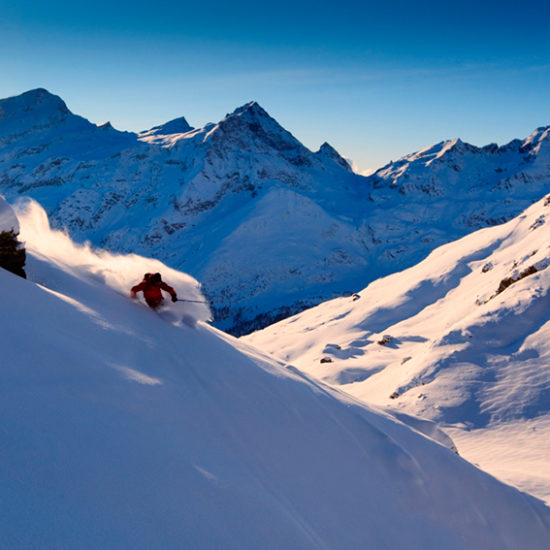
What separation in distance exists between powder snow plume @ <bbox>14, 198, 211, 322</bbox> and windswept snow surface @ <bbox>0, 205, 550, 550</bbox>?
0.08 meters

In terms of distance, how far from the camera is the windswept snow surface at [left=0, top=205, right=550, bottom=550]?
318 centimetres

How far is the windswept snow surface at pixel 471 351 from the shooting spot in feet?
49.4

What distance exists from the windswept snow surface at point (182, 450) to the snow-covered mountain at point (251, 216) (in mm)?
95809

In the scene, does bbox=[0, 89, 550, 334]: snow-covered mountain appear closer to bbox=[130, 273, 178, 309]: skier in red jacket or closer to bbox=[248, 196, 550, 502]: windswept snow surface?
bbox=[248, 196, 550, 502]: windswept snow surface

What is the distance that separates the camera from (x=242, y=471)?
4.83m

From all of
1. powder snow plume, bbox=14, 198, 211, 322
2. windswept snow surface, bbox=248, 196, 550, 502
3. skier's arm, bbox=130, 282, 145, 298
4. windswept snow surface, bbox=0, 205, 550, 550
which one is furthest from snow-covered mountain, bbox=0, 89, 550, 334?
windswept snow surface, bbox=0, 205, 550, 550

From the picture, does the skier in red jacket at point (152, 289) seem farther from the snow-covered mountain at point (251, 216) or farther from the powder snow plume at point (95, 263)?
the snow-covered mountain at point (251, 216)

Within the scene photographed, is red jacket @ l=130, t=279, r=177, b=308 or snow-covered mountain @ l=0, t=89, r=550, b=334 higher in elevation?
snow-covered mountain @ l=0, t=89, r=550, b=334

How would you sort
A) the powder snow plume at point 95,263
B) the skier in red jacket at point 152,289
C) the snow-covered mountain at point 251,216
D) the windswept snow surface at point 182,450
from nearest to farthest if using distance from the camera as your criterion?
1. the windswept snow surface at point 182,450
2. the skier in red jacket at point 152,289
3. the powder snow plume at point 95,263
4. the snow-covered mountain at point 251,216

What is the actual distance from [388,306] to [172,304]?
1237 inches

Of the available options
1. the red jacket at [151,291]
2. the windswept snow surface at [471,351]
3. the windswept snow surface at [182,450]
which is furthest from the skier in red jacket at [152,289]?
the windswept snow surface at [471,351]

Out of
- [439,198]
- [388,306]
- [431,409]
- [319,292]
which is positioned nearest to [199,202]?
[319,292]

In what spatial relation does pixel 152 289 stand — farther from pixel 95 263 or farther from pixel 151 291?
pixel 95 263

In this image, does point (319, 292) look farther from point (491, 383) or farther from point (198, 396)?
point (198, 396)
